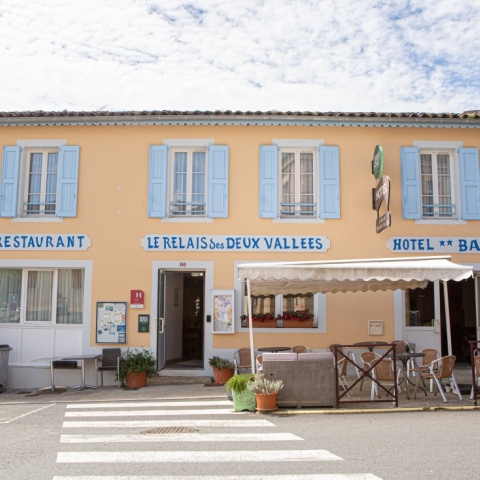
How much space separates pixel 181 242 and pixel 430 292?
560cm

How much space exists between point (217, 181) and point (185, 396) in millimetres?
4648

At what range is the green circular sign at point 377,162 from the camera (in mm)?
12016

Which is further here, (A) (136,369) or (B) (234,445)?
(A) (136,369)

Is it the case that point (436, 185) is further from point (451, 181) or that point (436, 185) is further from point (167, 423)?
point (167, 423)

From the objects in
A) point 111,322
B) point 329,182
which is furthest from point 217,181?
point 111,322

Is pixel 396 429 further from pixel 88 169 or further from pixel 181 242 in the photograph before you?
pixel 88 169

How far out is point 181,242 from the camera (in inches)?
503

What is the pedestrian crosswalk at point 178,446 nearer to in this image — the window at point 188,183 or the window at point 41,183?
the window at point 188,183

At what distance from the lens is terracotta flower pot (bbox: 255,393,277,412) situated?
8938mm

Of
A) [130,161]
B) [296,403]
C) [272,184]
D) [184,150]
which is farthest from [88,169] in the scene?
[296,403]

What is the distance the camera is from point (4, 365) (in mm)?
12383

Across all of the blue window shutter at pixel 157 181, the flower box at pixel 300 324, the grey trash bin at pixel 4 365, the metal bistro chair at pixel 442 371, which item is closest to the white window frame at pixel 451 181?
the flower box at pixel 300 324

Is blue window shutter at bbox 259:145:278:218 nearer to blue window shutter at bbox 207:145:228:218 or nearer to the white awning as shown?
blue window shutter at bbox 207:145:228:218

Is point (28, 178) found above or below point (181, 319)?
Answer: above
